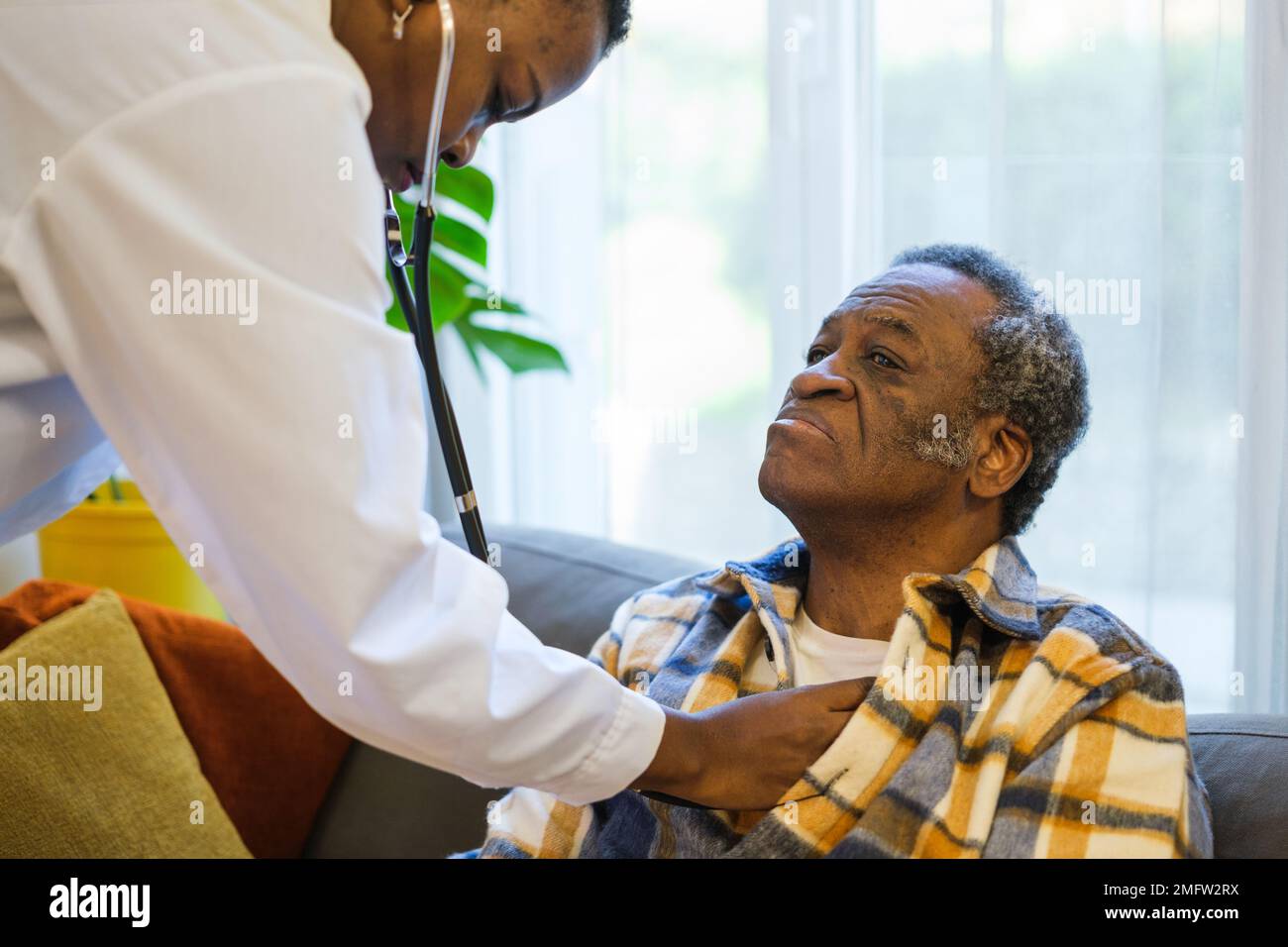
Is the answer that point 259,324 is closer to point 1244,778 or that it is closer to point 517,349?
point 1244,778

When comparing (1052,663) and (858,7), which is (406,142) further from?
(858,7)

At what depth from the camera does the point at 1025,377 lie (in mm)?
1541

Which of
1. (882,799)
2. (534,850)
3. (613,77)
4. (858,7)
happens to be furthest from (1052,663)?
(613,77)

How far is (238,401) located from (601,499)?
198cm

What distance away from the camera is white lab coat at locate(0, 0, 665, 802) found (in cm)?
86

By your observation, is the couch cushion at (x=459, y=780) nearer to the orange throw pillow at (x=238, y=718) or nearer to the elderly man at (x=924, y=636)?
Answer: the orange throw pillow at (x=238, y=718)

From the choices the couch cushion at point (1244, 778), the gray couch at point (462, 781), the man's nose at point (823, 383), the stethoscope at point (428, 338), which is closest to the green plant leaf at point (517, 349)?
the gray couch at point (462, 781)

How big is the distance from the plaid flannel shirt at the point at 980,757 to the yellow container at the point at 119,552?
119cm

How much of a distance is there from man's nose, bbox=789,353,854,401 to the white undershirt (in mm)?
302

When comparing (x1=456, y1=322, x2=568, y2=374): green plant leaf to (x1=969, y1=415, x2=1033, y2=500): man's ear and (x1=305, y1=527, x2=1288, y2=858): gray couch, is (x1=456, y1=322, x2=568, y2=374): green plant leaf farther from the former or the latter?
(x1=969, y1=415, x2=1033, y2=500): man's ear

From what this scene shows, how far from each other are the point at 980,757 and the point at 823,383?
19.4 inches

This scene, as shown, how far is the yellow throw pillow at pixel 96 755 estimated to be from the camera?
1600mm

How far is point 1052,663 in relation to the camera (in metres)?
1.29

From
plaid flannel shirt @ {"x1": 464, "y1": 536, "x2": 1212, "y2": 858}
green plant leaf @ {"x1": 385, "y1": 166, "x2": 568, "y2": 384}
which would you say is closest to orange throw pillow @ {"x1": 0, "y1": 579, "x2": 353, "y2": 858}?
plaid flannel shirt @ {"x1": 464, "y1": 536, "x2": 1212, "y2": 858}
